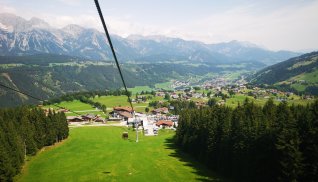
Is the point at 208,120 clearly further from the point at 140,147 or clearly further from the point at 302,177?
the point at 302,177

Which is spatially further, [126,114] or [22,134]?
[126,114]

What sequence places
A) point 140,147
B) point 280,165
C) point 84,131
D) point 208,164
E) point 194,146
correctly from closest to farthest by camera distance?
point 280,165 → point 208,164 → point 194,146 → point 140,147 → point 84,131

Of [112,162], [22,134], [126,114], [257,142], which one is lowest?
[126,114]

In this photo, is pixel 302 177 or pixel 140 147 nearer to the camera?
pixel 302 177

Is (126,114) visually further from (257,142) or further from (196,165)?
(257,142)

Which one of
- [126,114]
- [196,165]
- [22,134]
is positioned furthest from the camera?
[126,114]

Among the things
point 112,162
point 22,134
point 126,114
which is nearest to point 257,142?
point 112,162

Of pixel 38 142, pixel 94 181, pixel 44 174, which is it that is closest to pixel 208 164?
pixel 94 181
